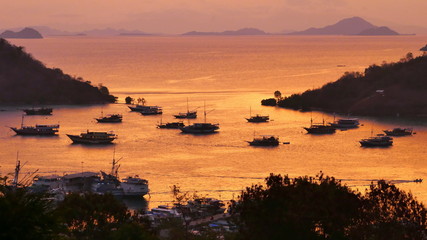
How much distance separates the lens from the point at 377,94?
64.8m

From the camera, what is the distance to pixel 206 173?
117ft

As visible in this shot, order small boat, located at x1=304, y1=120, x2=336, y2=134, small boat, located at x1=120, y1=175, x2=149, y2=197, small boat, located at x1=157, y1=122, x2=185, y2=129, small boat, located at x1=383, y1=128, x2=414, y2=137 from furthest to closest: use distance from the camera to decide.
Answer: small boat, located at x1=157, y1=122, x2=185, y2=129
small boat, located at x1=304, y1=120, x2=336, y2=134
small boat, located at x1=383, y1=128, x2=414, y2=137
small boat, located at x1=120, y1=175, x2=149, y2=197

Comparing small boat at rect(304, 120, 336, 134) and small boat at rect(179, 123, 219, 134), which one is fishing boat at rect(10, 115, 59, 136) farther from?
small boat at rect(304, 120, 336, 134)

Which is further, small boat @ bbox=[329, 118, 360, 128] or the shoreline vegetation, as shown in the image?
small boat @ bbox=[329, 118, 360, 128]

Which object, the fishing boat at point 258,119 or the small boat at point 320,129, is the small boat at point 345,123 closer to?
the small boat at point 320,129

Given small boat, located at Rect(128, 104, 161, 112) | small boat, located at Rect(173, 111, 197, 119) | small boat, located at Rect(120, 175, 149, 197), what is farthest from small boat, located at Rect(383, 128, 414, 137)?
small boat, located at Rect(120, 175, 149, 197)

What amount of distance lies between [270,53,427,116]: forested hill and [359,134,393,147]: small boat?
15.9 meters

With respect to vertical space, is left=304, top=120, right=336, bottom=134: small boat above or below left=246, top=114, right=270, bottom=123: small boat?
below

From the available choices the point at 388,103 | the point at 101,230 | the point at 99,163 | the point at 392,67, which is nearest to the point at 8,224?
the point at 101,230

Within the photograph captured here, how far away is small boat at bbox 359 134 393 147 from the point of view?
44.7m

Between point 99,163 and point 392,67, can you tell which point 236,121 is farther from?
point 392,67

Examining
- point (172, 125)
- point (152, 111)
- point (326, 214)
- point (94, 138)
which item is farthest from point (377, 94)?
point (326, 214)

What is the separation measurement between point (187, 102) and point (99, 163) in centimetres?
2674

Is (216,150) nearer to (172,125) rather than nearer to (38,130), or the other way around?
(172,125)
